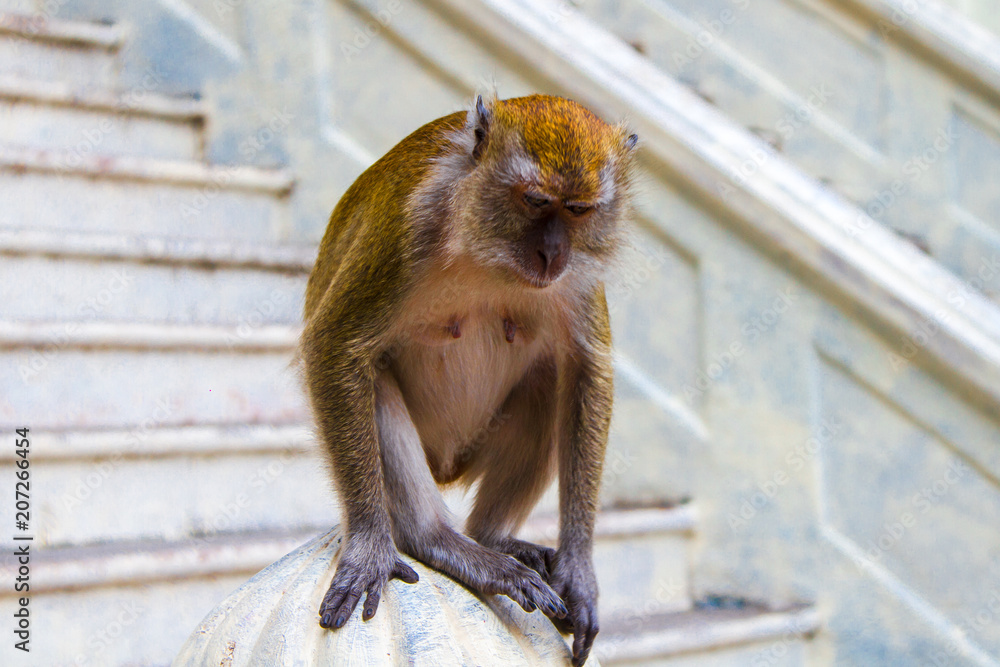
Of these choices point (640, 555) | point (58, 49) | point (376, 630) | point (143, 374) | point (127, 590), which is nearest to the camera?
point (376, 630)

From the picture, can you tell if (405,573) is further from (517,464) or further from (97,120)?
(97,120)

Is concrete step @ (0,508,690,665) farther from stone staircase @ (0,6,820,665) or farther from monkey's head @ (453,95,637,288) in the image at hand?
monkey's head @ (453,95,637,288)

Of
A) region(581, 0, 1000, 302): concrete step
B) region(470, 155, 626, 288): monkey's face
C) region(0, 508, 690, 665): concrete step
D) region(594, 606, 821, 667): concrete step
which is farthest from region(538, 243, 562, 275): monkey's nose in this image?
region(581, 0, 1000, 302): concrete step

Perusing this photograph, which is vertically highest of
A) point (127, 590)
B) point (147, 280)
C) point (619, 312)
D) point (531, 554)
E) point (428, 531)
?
point (428, 531)

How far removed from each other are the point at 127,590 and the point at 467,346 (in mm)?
903

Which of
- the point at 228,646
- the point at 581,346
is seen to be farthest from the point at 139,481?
the point at 581,346

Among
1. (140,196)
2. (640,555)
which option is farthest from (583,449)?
(140,196)

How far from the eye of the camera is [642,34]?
12.7 feet

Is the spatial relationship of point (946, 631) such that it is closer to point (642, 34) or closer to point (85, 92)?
point (642, 34)

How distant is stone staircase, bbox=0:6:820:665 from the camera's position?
204 centimetres

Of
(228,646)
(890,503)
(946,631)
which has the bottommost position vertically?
(946,631)

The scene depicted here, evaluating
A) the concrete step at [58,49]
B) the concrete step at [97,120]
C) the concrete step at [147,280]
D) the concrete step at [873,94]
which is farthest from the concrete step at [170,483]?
the concrete step at [873,94]

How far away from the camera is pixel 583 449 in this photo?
5.65ft

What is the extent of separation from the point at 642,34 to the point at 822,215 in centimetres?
138
